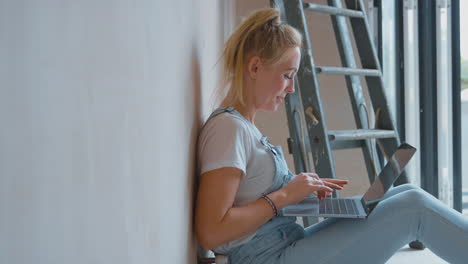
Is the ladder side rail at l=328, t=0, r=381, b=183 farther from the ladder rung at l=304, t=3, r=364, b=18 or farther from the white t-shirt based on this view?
the white t-shirt

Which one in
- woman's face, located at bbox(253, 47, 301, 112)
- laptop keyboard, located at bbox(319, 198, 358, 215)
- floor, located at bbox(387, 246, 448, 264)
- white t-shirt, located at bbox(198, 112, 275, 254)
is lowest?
floor, located at bbox(387, 246, 448, 264)

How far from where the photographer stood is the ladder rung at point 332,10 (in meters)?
2.33

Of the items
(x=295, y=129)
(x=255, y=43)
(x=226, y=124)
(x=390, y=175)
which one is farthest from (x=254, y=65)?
(x=295, y=129)

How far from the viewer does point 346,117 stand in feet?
10.8

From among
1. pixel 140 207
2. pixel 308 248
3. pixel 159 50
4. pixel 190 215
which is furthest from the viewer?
pixel 308 248

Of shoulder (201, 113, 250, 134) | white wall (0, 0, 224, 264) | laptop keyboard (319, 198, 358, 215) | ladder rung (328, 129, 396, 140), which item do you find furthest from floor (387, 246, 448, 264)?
white wall (0, 0, 224, 264)

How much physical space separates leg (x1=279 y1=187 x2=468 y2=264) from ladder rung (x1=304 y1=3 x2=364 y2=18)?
3.72 feet

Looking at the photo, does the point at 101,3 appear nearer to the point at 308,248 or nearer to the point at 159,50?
the point at 159,50

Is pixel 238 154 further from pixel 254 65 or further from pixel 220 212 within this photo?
pixel 254 65

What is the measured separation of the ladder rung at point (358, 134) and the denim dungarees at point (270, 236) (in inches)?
29.9

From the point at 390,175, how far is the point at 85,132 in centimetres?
122

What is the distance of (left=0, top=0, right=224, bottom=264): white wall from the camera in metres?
0.35

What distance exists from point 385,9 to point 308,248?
243cm

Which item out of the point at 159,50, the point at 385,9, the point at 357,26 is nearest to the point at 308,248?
the point at 159,50
